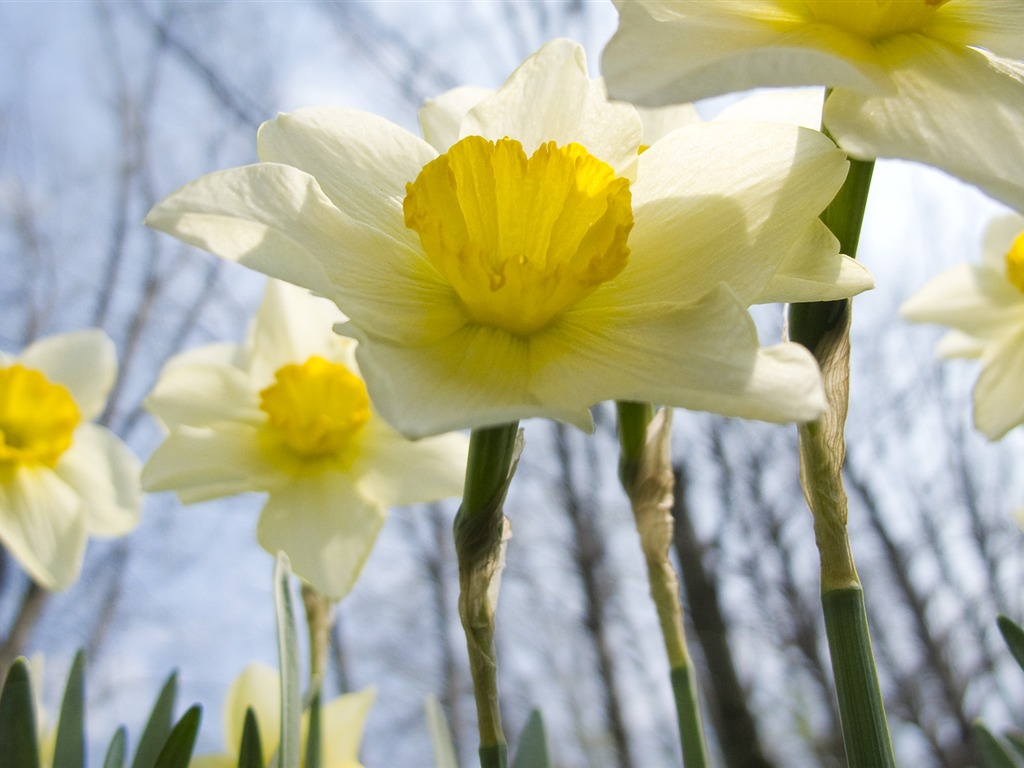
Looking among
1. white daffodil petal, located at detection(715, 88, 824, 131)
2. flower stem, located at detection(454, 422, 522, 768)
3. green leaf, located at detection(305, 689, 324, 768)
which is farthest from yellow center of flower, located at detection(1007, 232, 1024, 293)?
green leaf, located at detection(305, 689, 324, 768)

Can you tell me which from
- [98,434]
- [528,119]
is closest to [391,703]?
[98,434]

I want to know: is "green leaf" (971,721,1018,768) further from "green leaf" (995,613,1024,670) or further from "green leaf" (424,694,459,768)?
"green leaf" (424,694,459,768)

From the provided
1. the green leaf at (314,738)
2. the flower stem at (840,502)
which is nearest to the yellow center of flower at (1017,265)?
the flower stem at (840,502)

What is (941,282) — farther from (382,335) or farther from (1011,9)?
(382,335)

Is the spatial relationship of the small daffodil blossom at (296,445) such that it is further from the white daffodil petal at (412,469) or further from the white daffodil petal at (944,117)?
the white daffodil petal at (944,117)

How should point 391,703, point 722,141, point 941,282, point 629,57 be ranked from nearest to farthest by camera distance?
1. point 629,57
2. point 722,141
3. point 941,282
4. point 391,703
